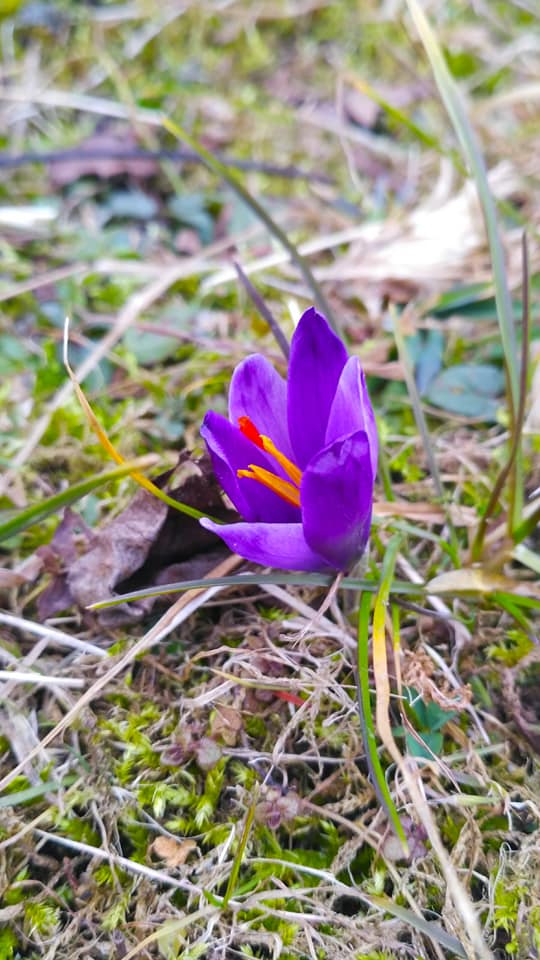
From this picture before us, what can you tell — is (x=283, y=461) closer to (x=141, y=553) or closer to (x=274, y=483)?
(x=274, y=483)

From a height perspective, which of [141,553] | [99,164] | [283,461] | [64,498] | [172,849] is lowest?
[172,849]

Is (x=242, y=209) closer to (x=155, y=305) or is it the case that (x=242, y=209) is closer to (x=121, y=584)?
(x=155, y=305)

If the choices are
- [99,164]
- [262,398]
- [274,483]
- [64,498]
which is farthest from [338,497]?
[99,164]

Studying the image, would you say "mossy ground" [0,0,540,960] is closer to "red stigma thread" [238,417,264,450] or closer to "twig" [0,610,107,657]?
"twig" [0,610,107,657]

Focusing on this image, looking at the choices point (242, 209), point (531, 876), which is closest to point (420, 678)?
point (531, 876)

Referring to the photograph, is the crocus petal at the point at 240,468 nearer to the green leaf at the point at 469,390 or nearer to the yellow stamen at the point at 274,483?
the yellow stamen at the point at 274,483
